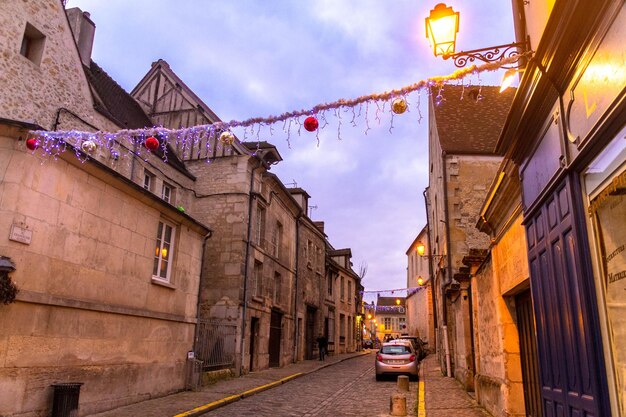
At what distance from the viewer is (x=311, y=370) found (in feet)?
61.7

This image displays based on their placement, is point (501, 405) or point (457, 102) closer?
point (501, 405)

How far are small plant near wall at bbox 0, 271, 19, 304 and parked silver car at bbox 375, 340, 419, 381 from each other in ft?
38.4

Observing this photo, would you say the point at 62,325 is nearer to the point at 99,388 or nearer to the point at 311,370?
the point at 99,388

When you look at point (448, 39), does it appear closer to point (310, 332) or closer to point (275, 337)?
point (275, 337)

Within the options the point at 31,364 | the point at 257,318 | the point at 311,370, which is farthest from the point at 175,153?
the point at 31,364

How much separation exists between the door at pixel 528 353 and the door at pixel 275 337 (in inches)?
525

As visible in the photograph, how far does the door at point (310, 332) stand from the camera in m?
25.2

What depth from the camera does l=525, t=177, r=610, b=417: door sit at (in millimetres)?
3842

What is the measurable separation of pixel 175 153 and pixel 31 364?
12587 mm

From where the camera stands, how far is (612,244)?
3.73m

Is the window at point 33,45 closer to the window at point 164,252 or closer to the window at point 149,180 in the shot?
the window at point 149,180

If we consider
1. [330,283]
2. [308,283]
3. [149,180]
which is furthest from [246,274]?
[330,283]

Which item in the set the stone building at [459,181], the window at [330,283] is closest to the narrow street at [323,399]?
the stone building at [459,181]

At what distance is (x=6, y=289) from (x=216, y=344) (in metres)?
9.24
